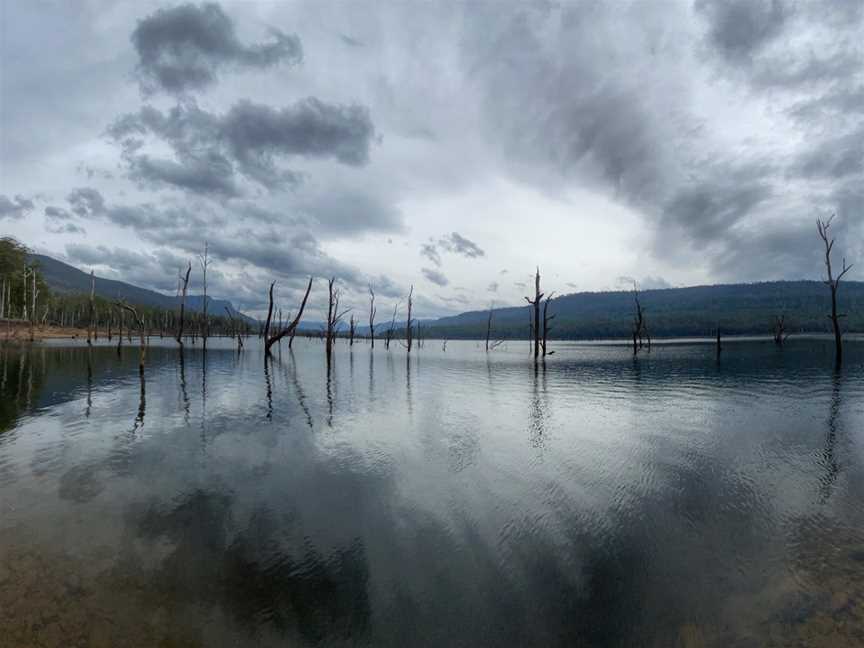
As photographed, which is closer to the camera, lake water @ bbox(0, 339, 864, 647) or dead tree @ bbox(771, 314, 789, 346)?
lake water @ bbox(0, 339, 864, 647)

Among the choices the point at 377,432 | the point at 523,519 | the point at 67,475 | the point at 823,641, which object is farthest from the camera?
the point at 377,432

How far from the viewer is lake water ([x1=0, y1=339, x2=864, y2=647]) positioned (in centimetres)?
461

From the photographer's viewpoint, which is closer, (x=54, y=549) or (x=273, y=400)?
(x=54, y=549)

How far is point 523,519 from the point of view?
7.25 m

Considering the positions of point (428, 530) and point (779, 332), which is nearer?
point (428, 530)

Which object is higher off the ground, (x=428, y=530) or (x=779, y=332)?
(x=779, y=332)

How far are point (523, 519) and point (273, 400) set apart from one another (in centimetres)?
1458

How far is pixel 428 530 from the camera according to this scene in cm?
681

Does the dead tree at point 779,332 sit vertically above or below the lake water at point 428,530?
above

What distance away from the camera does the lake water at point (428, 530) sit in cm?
461

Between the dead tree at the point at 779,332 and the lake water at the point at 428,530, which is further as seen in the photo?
the dead tree at the point at 779,332

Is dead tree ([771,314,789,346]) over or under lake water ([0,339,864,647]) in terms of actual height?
over

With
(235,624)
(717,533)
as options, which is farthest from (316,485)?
(717,533)

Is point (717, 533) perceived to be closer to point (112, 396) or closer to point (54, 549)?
point (54, 549)
